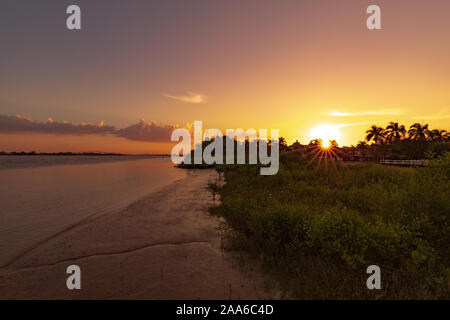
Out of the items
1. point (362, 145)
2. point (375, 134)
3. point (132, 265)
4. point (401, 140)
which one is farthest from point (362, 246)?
point (362, 145)

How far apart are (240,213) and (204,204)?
5925mm

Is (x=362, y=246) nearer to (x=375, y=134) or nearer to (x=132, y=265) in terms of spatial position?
(x=132, y=265)

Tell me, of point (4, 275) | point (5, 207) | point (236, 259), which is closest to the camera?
point (4, 275)

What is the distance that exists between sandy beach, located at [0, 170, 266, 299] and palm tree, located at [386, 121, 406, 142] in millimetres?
82741

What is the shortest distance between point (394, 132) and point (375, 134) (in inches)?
204

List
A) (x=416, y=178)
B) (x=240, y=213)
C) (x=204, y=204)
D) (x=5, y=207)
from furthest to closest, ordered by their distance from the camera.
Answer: (x=204, y=204) → (x=5, y=207) → (x=240, y=213) → (x=416, y=178)

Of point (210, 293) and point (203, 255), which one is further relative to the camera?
point (203, 255)

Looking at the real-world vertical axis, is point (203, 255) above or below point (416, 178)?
below

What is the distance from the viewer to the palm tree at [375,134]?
2896 inches

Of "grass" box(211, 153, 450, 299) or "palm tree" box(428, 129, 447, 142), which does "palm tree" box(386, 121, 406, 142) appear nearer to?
"palm tree" box(428, 129, 447, 142)

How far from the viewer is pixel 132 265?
21.8 ft
